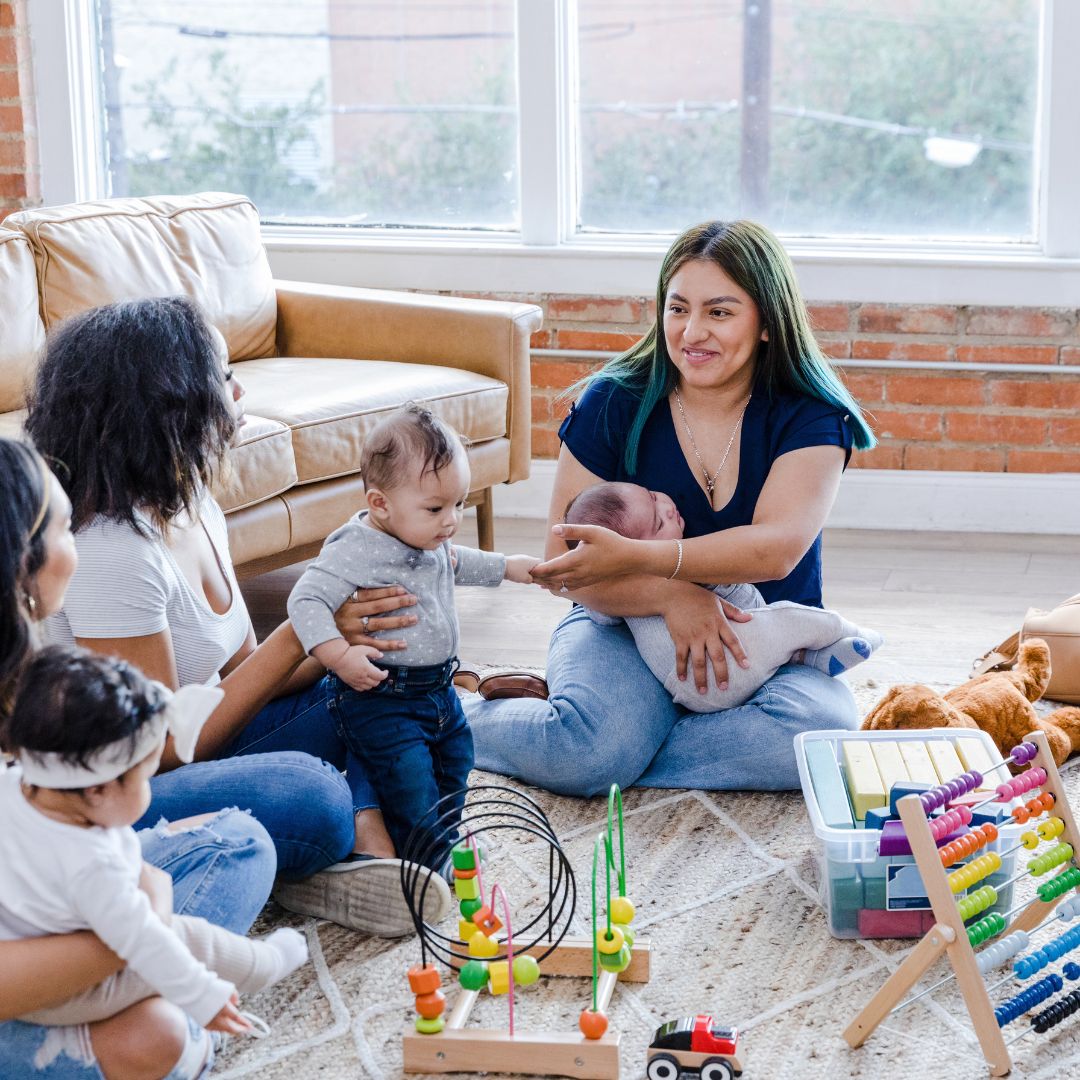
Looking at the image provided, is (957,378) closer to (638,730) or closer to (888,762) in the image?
(638,730)

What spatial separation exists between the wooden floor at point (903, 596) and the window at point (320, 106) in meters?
1.02

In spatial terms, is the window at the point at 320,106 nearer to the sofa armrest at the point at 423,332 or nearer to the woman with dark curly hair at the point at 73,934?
the sofa armrest at the point at 423,332

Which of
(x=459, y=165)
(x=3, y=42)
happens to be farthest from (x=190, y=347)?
(x=3, y=42)

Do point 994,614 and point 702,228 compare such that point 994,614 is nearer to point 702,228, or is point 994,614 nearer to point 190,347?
point 702,228

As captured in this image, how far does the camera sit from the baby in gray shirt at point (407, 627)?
73.0 inches

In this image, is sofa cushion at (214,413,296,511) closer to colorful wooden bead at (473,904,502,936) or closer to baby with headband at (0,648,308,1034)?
colorful wooden bead at (473,904,502,936)

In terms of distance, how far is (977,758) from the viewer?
6.59 ft

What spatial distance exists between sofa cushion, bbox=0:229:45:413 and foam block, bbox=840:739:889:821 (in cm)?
182

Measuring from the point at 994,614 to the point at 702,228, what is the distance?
1.32 metres

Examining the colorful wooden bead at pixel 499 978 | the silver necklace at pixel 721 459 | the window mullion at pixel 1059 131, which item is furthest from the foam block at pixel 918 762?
the window mullion at pixel 1059 131

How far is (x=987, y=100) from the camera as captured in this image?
372 centimetres

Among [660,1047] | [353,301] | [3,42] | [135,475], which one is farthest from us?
[3,42]

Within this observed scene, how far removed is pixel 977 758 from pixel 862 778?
20 centimetres

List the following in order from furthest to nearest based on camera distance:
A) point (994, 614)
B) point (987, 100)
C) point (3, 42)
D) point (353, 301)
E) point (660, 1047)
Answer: point (3, 42), point (987, 100), point (353, 301), point (994, 614), point (660, 1047)
